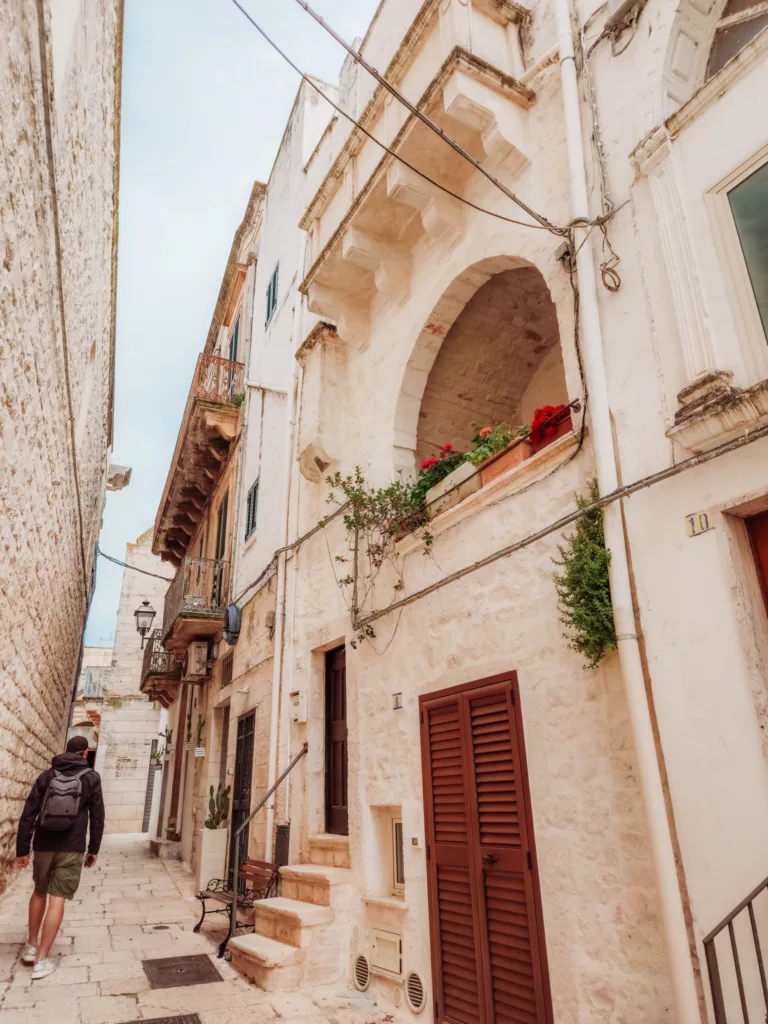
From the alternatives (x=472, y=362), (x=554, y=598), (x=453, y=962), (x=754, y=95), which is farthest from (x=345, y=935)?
(x=754, y=95)

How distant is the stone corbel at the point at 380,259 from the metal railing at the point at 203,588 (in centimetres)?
646

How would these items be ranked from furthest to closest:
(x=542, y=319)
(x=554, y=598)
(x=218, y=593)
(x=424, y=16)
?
(x=218, y=593) → (x=542, y=319) → (x=424, y=16) → (x=554, y=598)

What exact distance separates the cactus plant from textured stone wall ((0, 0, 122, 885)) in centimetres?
246

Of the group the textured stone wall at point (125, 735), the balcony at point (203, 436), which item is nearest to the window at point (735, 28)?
the balcony at point (203, 436)

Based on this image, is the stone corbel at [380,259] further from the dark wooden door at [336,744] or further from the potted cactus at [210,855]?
the potted cactus at [210,855]

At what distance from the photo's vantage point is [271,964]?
5285 millimetres

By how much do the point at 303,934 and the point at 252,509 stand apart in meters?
6.66

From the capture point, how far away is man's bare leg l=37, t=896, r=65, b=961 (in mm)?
5344

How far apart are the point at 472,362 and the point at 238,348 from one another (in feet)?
27.6

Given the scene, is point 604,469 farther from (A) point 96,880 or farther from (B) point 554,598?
(A) point 96,880

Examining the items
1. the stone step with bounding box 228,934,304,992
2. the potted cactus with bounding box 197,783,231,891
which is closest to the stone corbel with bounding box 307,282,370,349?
the stone step with bounding box 228,934,304,992

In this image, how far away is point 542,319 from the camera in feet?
24.1

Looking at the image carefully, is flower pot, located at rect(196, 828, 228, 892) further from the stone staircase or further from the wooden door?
the wooden door

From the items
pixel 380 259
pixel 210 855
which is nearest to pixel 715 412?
pixel 380 259
